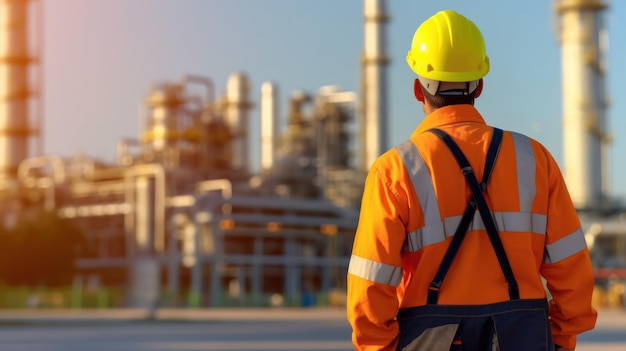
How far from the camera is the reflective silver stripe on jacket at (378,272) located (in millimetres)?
2797

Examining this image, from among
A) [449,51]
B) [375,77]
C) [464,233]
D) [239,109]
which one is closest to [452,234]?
[464,233]

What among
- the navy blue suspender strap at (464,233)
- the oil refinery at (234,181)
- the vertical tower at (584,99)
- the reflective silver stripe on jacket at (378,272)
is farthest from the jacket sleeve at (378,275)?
the vertical tower at (584,99)

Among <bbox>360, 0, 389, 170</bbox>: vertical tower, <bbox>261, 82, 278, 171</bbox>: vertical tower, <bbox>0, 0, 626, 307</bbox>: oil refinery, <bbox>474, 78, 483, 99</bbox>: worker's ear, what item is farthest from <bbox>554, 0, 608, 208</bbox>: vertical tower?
<bbox>474, 78, 483, 99</bbox>: worker's ear

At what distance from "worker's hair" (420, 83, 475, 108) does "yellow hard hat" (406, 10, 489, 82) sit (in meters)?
0.05

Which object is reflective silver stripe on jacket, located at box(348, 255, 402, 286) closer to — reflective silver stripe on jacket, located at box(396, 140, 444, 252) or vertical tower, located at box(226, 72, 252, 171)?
reflective silver stripe on jacket, located at box(396, 140, 444, 252)

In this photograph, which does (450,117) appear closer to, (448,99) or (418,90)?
(448,99)

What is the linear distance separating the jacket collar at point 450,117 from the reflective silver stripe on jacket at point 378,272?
1.43ft

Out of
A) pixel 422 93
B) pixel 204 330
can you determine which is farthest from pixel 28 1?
pixel 422 93

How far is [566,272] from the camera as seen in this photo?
2.99m

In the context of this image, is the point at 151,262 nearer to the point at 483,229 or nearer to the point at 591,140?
the point at 591,140

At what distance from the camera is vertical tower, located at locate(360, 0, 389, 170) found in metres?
69.1

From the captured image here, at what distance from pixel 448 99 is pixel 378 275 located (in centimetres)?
61

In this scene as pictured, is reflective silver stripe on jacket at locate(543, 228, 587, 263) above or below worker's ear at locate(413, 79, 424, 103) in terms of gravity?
below

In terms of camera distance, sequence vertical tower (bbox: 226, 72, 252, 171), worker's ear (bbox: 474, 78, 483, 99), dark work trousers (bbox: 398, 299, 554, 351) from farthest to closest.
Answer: vertical tower (bbox: 226, 72, 252, 171)
worker's ear (bbox: 474, 78, 483, 99)
dark work trousers (bbox: 398, 299, 554, 351)
